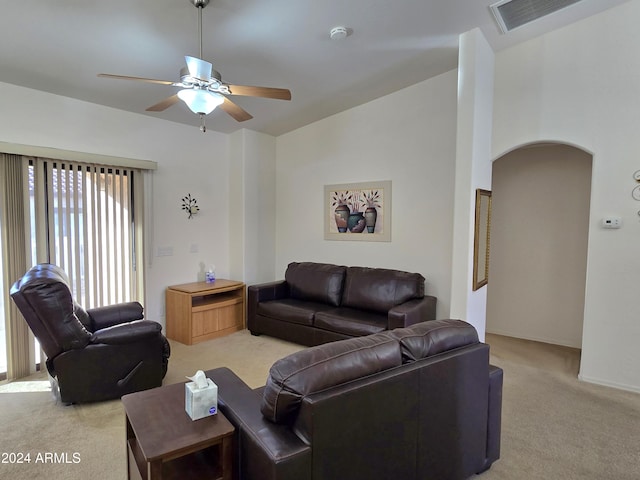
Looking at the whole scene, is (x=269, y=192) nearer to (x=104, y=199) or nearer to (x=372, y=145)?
(x=372, y=145)

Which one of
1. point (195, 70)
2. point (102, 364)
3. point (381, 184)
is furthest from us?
point (381, 184)

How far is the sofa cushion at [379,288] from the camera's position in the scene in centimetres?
384

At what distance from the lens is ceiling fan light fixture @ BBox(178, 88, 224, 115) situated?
2264mm

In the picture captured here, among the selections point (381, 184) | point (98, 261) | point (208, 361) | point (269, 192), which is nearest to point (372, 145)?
point (381, 184)

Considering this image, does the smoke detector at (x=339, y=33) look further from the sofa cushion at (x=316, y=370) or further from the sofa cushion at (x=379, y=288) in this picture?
the sofa cushion at (x=379, y=288)

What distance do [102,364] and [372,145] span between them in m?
3.65

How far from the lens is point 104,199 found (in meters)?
3.84

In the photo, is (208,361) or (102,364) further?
(208,361)

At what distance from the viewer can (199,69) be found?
211cm

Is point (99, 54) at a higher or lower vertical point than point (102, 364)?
higher

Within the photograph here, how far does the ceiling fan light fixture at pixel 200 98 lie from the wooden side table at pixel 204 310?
246cm

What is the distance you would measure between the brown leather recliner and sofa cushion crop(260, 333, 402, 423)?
73.7 inches

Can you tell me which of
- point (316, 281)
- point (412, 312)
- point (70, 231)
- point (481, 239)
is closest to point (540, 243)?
point (481, 239)

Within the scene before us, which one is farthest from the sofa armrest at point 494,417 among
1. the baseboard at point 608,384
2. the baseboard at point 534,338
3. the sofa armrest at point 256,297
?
the sofa armrest at point 256,297
